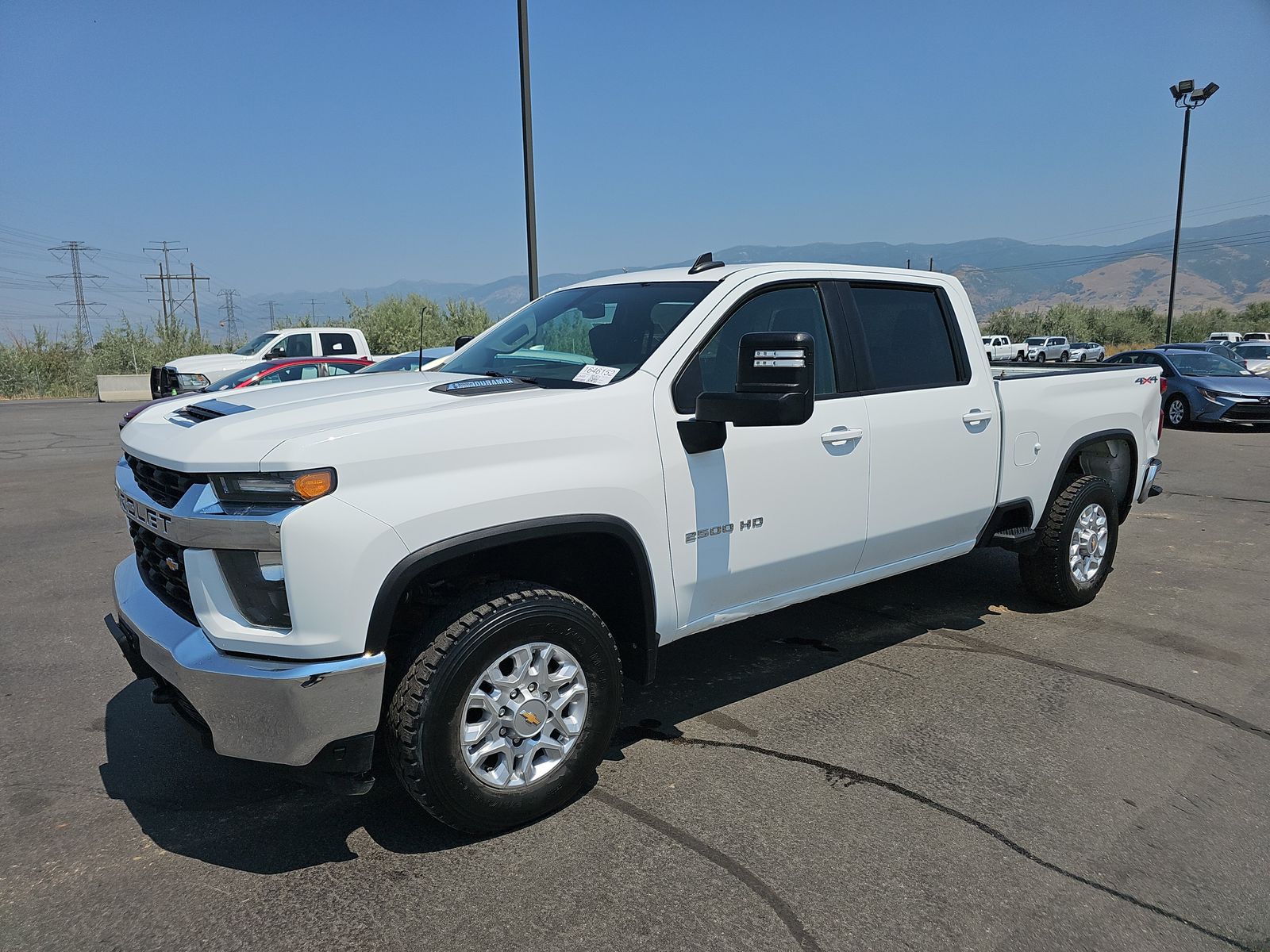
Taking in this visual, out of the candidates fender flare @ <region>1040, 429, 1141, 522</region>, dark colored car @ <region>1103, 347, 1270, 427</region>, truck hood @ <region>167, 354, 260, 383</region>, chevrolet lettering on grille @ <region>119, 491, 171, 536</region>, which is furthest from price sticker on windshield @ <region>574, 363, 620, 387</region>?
truck hood @ <region>167, 354, 260, 383</region>

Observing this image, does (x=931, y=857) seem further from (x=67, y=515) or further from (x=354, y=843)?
(x=67, y=515)

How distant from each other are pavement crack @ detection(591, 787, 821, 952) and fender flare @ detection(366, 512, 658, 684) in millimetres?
472

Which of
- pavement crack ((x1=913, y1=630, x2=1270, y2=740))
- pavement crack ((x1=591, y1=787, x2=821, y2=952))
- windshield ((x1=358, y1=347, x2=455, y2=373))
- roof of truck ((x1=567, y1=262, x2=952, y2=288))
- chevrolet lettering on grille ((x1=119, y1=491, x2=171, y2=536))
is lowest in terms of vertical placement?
pavement crack ((x1=913, y1=630, x2=1270, y2=740))

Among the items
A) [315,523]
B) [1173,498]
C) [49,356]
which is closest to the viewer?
[315,523]

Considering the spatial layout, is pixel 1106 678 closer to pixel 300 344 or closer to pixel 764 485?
pixel 764 485

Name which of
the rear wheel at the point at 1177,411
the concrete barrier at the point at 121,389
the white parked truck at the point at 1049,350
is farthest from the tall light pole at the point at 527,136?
the white parked truck at the point at 1049,350

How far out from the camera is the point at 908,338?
4500 mm

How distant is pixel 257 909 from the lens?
2686mm

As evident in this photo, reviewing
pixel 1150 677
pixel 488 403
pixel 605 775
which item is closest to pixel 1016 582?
pixel 1150 677

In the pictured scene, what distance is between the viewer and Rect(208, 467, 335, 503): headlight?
8.49 ft

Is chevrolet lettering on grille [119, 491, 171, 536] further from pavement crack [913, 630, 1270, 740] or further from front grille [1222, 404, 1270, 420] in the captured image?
front grille [1222, 404, 1270, 420]

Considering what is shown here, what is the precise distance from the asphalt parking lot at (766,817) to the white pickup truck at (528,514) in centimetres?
39

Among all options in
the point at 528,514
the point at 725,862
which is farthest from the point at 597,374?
the point at 725,862

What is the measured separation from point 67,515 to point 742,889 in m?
Answer: 8.41
